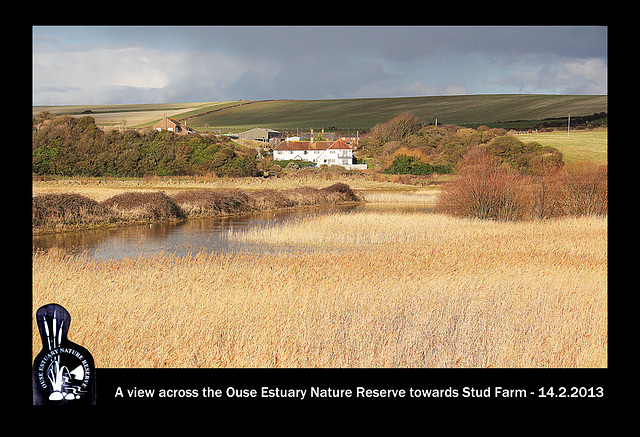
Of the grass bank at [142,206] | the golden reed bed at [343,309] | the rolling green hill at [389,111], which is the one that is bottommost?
the golden reed bed at [343,309]

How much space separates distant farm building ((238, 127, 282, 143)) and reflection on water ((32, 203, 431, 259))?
9041 centimetres

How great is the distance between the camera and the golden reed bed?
26.7ft

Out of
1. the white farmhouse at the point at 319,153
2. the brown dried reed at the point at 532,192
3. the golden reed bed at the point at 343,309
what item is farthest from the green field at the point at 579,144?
the golden reed bed at the point at 343,309

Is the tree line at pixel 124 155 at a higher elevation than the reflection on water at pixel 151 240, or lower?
higher

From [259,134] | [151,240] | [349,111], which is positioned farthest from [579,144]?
[349,111]

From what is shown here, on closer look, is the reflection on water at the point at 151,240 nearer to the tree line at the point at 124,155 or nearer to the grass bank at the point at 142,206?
the grass bank at the point at 142,206

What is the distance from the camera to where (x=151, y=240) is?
2316 centimetres

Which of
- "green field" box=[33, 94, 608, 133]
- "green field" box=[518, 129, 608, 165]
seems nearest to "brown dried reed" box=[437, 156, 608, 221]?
"green field" box=[518, 129, 608, 165]

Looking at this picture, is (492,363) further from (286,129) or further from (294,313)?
(286,129)

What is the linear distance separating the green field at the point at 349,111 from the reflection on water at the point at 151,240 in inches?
3254

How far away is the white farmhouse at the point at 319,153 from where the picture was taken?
88.1 metres

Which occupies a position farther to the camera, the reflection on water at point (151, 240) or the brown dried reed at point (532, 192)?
the brown dried reed at point (532, 192)
